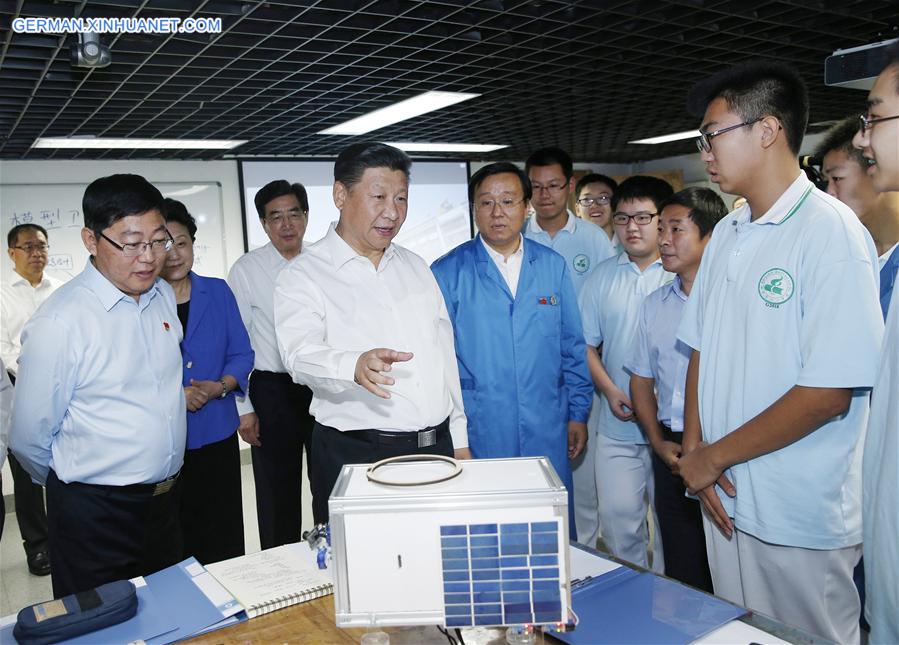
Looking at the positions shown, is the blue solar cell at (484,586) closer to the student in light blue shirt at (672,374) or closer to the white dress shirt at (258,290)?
the student in light blue shirt at (672,374)

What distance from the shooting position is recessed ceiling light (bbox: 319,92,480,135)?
426 cm

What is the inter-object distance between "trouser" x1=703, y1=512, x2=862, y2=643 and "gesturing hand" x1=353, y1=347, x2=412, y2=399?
922 millimetres

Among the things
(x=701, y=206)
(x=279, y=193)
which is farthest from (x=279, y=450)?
(x=701, y=206)

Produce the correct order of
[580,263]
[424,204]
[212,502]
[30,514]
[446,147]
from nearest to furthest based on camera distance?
[212,502] < [580,263] < [30,514] < [446,147] < [424,204]

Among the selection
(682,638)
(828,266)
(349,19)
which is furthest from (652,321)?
(349,19)

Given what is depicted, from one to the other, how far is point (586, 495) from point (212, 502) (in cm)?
174

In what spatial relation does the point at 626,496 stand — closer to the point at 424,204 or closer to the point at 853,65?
the point at 853,65

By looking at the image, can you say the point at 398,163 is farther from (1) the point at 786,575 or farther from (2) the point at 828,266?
(1) the point at 786,575

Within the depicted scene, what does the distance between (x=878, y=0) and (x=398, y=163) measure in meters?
2.41

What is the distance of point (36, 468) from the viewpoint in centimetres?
196

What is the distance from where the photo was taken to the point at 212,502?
2.74m

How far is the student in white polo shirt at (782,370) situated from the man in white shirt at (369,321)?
2.56 ft

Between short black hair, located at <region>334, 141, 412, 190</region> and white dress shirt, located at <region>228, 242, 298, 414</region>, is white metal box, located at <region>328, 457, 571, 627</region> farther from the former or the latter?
white dress shirt, located at <region>228, 242, 298, 414</region>

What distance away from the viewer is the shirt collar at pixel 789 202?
1558 millimetres
